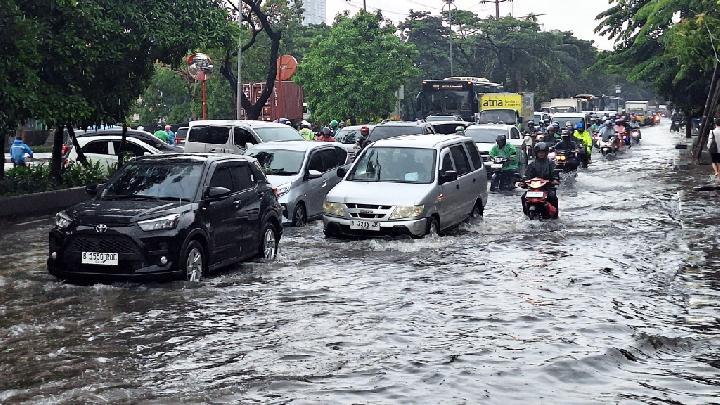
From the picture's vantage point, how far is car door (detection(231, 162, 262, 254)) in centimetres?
1374

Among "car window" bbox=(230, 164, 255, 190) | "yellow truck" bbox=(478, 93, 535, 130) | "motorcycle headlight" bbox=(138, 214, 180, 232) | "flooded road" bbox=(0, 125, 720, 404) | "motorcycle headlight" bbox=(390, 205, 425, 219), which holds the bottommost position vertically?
"flooded road" bbox=(0, 125, 720, 404)

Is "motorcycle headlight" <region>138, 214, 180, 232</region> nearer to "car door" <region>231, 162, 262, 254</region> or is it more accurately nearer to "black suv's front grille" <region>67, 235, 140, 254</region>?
"black suv's front grille" <region>67, 235, 140, 254</region>

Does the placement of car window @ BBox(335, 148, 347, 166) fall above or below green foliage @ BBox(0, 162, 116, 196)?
above

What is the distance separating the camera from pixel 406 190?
54.4 feet

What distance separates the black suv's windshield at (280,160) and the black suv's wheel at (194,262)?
6668 millimetres

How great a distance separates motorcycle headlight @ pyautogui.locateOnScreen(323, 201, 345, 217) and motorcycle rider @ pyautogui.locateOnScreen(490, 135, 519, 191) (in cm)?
962

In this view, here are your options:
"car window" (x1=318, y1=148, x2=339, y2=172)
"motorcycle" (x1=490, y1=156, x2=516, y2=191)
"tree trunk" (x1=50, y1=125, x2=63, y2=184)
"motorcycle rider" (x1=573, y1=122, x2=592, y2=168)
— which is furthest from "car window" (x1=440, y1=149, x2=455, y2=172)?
"motorcycle rider" (x1=573, y1=122, x2=592, y2=168)

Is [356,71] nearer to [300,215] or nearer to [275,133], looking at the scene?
[275,133]

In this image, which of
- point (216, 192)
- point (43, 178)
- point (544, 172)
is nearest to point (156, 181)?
point (216, 192)

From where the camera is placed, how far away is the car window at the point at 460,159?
1831cm

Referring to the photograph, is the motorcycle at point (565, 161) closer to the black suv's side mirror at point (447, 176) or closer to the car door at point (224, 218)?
the black suv's side mirror at point (447, 176)

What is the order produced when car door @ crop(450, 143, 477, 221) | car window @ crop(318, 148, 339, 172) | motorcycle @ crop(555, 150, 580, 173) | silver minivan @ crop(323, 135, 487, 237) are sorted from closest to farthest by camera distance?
1. silver minivan @ crop(323, 135, 487, 237)
2. car door @ crop(450, 143, 477, 221)
3. car window @ crop(318, 148, 339, 172)
4. motorcycle @ crop(555, 150, 580, 173)

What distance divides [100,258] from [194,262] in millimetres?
1157

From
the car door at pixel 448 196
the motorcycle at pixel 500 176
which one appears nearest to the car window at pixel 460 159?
the car door at pixel 448 196
